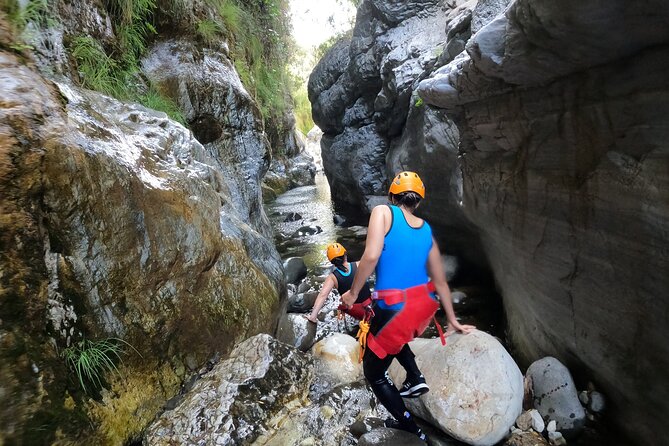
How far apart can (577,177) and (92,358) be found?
4099 mm

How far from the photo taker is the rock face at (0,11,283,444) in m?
2.27

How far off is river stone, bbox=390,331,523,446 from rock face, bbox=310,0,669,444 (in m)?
0.78

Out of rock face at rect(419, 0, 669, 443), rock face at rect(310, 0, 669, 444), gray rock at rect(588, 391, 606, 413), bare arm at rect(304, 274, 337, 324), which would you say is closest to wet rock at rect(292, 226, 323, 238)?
bare arm at rect(304, 274, 337, 324)

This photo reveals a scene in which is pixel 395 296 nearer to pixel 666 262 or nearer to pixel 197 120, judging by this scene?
pixel 666 262

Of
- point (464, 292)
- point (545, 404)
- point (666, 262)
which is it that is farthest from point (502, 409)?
point (464, 292)

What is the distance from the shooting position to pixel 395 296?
264 cm

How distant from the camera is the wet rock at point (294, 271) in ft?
26.3

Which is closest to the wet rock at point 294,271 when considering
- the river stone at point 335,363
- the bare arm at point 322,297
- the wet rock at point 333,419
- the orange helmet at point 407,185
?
the bare arm at point 322,297

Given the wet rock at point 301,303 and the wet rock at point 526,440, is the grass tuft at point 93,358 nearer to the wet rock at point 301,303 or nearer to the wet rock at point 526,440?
the wet rock at point 526,440

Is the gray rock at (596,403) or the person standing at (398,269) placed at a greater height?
the person standing at (398,269)

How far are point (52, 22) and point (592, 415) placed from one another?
6.61 metres

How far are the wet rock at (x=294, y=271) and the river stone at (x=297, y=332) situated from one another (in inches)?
104

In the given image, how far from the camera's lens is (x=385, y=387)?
2.96 metres

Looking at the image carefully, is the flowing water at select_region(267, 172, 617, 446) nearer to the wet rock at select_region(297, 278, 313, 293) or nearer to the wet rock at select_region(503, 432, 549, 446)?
the wet rock at select_region(297, 278, 313, 293)
